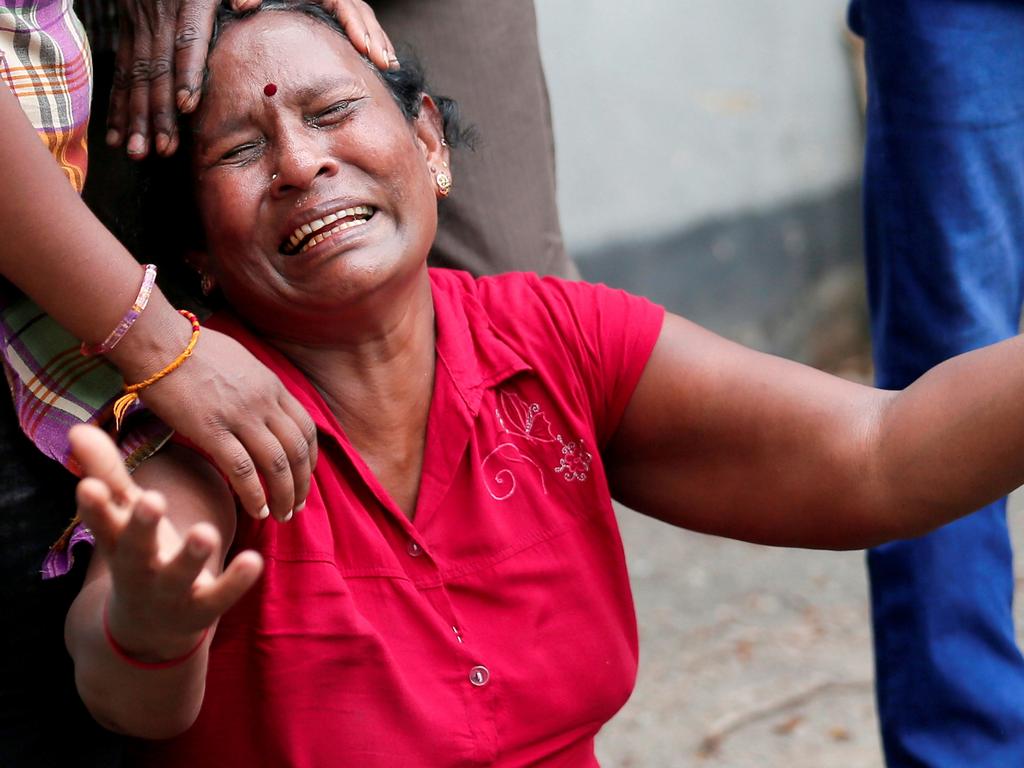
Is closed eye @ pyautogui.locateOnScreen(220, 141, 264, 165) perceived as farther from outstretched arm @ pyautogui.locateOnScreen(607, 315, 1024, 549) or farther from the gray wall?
the gray wall

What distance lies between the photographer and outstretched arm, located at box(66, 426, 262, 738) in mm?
1414

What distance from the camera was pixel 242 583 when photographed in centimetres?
145

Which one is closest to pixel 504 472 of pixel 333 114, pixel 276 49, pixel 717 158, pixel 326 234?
pixel 326 234

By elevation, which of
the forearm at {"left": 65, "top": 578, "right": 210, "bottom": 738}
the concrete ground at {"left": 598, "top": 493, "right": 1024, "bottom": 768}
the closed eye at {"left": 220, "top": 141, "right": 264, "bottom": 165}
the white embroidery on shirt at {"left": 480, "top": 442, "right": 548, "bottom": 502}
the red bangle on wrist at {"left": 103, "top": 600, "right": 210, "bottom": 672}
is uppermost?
the closed eye at {"left": 220, "top": 141, "right": 264, "bottom": 165}

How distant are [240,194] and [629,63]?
11.0 ft

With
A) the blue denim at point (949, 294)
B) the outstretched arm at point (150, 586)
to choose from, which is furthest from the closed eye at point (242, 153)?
the blue denim at point (949, 294)

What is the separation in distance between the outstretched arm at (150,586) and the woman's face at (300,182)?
0.30m

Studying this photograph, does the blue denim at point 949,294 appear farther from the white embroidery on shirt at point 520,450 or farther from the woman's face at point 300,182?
the woman's face at point 300,182

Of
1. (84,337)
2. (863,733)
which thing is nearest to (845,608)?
(863,733)

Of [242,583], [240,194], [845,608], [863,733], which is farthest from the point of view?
[845,608]

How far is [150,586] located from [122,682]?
20 cm

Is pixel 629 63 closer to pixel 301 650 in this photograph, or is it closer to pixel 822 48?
pixel 822 48

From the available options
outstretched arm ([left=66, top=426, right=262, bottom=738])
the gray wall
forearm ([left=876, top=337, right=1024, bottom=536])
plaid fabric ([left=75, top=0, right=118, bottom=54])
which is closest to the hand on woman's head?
plaid fabric ([left=75, top=0, right=118, bottom=54])

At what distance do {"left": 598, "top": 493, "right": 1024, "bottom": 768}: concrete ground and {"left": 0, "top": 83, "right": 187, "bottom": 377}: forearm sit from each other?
2056mm
